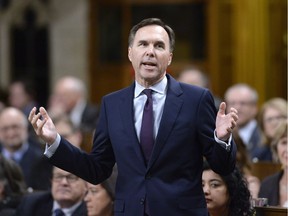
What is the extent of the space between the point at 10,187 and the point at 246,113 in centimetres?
338

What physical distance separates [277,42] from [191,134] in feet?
26.7

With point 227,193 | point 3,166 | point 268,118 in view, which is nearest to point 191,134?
point 227,193

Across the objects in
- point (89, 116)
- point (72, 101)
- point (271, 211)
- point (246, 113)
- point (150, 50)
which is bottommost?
point (271, 211)

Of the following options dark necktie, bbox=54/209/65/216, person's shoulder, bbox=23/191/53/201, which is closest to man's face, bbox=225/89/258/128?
person's shoulder, bbox=23/191/53/201

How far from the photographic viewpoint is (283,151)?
6.05 metres

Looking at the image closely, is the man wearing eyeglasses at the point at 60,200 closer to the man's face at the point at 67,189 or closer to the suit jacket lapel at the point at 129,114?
the man's face at the point at 67,189

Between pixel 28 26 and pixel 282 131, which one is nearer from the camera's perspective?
pixel 282 131

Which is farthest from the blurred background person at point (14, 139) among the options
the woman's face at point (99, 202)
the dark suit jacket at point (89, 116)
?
the woman's face at point (99, 202)

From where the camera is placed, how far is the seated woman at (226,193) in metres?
4.95

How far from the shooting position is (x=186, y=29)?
40.8 feet

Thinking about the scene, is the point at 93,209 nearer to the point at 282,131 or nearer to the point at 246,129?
the point at 282,131

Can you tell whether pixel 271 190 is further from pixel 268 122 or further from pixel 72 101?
pixel 72 101

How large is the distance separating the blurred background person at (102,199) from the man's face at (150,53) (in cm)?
168

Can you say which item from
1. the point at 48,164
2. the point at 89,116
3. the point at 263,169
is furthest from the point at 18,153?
the point at 263,169
